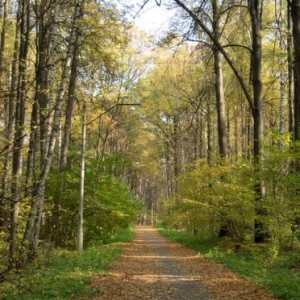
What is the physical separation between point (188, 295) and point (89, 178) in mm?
9301

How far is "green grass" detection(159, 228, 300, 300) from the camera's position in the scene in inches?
278

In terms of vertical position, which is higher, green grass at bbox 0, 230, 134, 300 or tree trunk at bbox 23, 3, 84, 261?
tree trunk at bbox 23, 3, 84, 261

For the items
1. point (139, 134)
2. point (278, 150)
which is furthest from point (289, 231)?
point (139, 134)

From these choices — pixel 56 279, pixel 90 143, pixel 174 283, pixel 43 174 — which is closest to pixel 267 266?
pixel 174 283

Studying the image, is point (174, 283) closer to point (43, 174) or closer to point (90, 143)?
point (43, 174)

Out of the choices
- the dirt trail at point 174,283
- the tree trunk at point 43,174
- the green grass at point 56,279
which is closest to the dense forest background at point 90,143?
the tree trunk at point 43,174

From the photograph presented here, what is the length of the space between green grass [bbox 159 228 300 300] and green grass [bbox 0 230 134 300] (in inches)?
129

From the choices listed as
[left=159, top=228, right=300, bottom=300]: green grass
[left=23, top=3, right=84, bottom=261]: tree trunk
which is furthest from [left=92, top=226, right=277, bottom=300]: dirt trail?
[left=23, top=3, right=84, bottom=261]: tree trunk

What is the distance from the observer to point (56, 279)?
309 inches

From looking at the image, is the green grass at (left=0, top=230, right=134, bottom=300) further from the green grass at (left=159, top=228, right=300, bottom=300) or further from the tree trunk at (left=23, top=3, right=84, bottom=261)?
the green grass at (left=159, top=228, right=300, bottom=300)

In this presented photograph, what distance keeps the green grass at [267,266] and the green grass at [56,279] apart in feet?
10.7

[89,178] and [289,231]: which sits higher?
[89,178]

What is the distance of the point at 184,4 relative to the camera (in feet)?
42.7

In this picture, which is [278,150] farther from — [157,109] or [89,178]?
[157,109]
